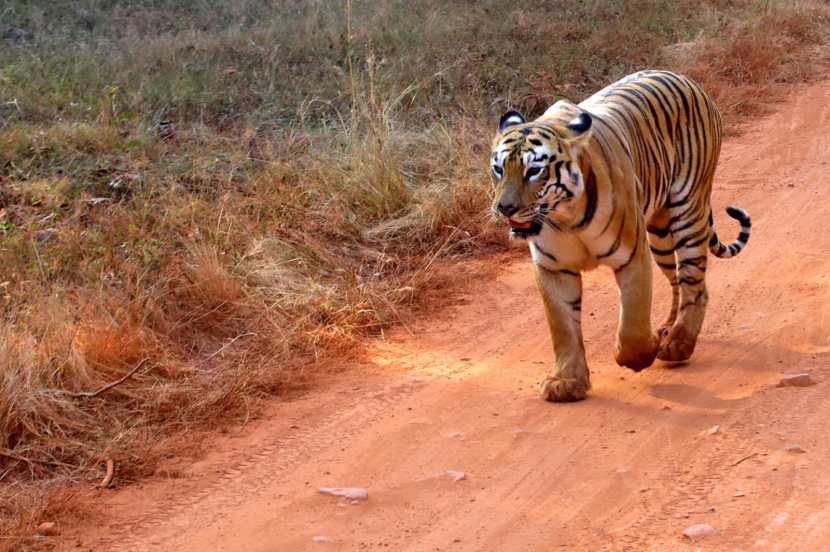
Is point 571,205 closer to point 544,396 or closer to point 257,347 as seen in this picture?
point 544,396

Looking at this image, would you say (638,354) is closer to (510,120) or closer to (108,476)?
(510,120)

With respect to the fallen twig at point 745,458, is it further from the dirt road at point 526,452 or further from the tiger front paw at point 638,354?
the tiger front paw at point 638,354

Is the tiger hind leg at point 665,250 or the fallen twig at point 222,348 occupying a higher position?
the tiger hind leg at point 665,250

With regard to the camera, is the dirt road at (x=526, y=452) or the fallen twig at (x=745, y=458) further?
the fallen twig at (x=745, y=458)

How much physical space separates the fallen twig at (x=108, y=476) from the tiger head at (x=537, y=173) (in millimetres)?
1845

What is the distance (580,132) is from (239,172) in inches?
156

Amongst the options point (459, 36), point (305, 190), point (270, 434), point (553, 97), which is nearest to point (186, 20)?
point (459, 36)

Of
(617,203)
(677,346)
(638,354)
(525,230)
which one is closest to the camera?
(525,230)

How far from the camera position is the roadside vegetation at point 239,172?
525 cm

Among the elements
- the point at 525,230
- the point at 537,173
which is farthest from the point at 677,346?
the point at 537,173

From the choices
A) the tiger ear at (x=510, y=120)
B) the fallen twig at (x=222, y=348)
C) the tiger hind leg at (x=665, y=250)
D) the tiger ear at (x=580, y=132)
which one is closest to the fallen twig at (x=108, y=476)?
the fallen twig at (x=222, y=348)

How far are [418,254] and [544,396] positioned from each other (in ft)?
7.57

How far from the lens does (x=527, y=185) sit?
4.75 meters

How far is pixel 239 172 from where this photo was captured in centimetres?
836
